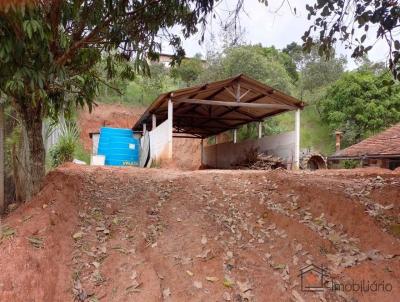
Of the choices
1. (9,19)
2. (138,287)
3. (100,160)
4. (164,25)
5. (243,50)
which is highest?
(243,50)

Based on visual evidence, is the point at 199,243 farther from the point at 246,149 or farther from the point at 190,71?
the point at 190,71

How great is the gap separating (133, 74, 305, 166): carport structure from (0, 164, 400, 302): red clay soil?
256 inches

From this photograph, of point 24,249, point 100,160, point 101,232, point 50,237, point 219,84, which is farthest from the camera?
point 100,160

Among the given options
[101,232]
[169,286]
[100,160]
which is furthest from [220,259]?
[100,160]

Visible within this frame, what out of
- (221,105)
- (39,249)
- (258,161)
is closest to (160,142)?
(221,105)

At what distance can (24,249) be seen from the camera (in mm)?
3725

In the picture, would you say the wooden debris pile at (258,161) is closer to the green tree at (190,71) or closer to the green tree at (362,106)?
the green tree at (362,106)

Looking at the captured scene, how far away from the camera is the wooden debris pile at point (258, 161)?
1373 centimetres

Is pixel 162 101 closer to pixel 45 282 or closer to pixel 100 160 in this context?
pixel 100 160

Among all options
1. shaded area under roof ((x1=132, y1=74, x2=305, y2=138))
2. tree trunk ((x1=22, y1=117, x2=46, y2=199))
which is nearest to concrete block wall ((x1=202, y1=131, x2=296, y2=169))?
shaded area under roof ((x1=132, y1=74, x2=305, y2=138))

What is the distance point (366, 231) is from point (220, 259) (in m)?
1.64

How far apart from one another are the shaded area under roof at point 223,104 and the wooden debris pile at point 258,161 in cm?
170

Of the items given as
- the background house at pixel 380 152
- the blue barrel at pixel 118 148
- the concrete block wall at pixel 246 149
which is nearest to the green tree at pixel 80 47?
the background house at pixel 380 152

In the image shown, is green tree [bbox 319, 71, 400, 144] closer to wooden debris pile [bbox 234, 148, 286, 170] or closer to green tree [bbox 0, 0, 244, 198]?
wooden debris pile [bbox 234, 148, 286, 170]
